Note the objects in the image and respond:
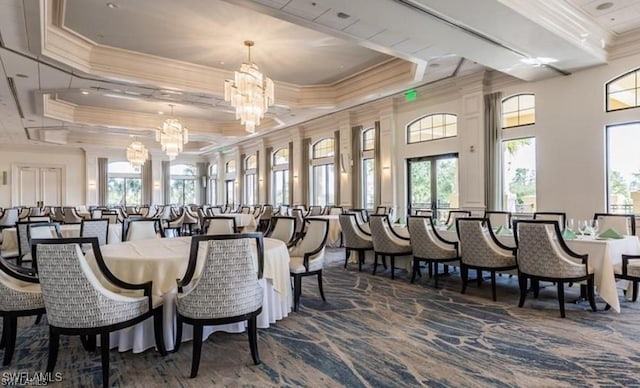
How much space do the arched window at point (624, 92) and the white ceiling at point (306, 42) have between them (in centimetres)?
54

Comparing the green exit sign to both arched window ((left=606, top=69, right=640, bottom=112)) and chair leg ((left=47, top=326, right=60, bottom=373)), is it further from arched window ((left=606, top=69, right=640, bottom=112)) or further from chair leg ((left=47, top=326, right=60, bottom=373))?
chair leg ((left=47, top=326, right=60, bottom=373))

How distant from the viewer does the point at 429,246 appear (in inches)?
206

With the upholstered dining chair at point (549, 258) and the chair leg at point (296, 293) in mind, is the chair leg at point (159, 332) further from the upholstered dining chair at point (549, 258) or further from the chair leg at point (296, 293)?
the upholstered dining chair at point (549, 258)

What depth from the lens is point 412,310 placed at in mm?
4160

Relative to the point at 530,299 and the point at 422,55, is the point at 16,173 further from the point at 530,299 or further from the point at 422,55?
the point at 530,299

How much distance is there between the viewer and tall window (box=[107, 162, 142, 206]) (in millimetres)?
18391

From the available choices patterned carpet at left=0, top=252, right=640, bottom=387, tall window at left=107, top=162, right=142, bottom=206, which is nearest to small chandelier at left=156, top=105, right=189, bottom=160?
patterned carpet at left=0, top=252, right=640, bottom=387

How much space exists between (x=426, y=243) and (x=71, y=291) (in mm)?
4141

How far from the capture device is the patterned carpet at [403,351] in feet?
8.63

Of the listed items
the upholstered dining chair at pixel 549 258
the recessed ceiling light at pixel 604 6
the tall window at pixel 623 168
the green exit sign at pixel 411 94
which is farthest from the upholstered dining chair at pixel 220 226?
the tall window at pixel 623 168

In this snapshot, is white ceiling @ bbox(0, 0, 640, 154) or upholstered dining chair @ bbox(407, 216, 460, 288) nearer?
white ceiling @ bbox(0, 0, 640, 154)

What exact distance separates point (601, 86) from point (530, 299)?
4344mm

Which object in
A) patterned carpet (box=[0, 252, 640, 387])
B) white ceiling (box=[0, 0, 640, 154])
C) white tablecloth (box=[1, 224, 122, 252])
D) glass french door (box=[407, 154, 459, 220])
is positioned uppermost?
white ceiling (box=[0, 0, 640, 154])

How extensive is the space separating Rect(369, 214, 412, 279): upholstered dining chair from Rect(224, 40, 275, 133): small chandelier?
8.51 ft
